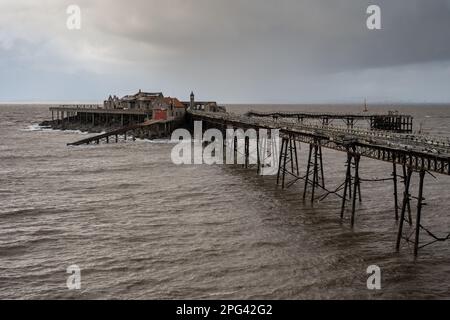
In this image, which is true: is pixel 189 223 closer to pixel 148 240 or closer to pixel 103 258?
pixel 148 240

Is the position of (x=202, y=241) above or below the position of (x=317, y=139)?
below

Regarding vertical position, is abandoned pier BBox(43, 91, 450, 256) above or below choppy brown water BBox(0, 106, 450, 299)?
above

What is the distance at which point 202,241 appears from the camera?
80.9ft

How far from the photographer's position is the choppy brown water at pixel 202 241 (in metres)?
19.1

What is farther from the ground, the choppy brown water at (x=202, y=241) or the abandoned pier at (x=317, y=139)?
the abandoned pier at (x=317, y=139)

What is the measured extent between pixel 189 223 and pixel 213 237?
3084 mm

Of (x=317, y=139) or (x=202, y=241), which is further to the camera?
(x=317, y=139)

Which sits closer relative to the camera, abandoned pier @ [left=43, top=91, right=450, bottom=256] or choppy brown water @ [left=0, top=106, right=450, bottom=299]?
choppy brown water @ [left=0, top=106, right=450, bottom=299]

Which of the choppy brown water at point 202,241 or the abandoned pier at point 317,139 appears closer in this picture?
the choppy brown water at point 202,241

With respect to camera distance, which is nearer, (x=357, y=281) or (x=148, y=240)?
(x=357, y=281)

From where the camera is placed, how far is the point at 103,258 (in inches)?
874

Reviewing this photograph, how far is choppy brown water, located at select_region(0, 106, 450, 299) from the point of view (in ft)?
62.7
